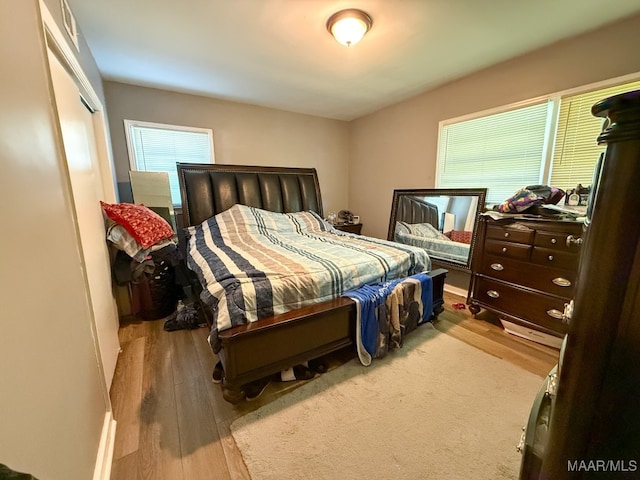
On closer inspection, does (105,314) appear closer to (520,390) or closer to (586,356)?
(586,356)

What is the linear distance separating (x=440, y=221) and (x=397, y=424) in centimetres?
244

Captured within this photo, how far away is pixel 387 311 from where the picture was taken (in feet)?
6.38

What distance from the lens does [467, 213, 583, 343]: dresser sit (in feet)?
6.26

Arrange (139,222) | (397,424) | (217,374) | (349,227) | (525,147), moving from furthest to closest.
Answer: (349,227), (525,147), (139,222), (217,374), (397,424)

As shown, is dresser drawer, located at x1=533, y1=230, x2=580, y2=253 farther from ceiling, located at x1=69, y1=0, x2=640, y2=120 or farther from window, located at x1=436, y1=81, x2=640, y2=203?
ceiling, located at x1=69, y1=0, x2=640, y2=120

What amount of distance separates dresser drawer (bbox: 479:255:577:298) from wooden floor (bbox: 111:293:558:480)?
1.53ft

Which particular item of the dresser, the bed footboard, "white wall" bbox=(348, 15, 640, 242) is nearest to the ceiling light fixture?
"white wall" bbox=(348, 15, 640, 242)

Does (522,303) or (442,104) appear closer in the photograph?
(522,303)

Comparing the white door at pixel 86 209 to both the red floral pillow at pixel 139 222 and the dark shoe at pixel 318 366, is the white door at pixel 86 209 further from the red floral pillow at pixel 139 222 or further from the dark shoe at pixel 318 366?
the dark shoe at pixel 318 366

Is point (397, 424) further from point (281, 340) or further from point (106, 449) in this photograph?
point (106, 449)

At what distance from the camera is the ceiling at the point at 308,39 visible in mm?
1793

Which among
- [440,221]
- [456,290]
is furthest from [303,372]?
[440,221]

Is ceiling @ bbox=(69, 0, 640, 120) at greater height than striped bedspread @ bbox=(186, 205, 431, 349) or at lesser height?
greater

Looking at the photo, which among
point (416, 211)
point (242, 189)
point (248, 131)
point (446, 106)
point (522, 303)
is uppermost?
point (446, 106)
